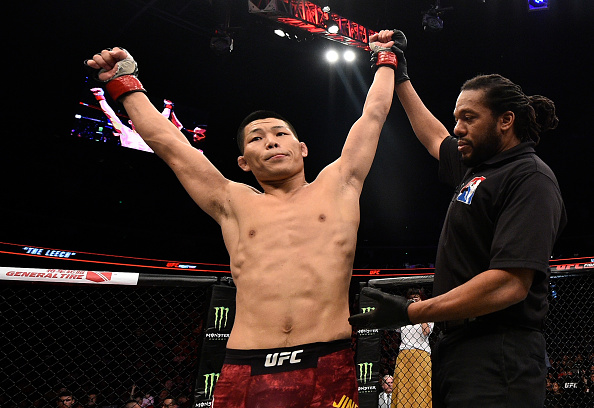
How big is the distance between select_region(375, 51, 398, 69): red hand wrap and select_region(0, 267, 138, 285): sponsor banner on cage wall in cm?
153

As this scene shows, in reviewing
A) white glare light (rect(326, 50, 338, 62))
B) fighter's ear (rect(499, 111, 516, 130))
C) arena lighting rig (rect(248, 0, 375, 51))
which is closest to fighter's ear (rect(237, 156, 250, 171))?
fighter's ear (rect(499, 111, 516, 130))

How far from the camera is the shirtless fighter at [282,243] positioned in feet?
4.76

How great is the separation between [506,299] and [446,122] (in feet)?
40.8

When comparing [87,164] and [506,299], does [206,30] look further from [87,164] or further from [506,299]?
[506,299]

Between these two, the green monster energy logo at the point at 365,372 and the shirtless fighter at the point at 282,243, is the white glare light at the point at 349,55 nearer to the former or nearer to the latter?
the shirtless fighter at the point at 282,243

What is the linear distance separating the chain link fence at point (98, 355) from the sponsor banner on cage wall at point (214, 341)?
0.05m

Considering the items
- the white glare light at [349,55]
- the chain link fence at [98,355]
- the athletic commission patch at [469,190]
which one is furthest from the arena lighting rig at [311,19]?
the athletic commission patch at [469,190]

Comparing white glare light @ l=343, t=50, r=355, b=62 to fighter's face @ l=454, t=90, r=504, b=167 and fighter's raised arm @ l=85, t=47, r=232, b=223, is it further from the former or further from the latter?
fighter's face @ l=454, t=90, r=504, b=167

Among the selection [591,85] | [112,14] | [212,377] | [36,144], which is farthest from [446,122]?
[212,377]

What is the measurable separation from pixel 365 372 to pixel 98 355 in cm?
580

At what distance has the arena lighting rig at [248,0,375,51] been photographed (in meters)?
6.97

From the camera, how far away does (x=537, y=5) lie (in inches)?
317

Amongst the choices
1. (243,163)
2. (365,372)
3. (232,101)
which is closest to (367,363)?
(365,372)

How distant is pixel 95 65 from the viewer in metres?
2.02
